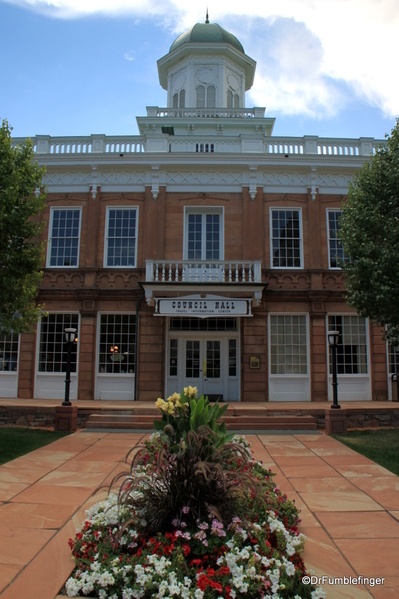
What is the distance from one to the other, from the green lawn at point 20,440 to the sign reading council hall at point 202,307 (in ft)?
18.2

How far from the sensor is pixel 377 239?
11078 millimetres

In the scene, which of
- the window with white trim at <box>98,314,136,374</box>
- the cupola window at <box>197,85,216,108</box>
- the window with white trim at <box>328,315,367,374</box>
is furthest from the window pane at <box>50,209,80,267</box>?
the window with white trim at <box>328,315,367,374</box>

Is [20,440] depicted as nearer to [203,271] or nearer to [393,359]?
[203,271]

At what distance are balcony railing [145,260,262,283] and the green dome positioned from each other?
12839mm

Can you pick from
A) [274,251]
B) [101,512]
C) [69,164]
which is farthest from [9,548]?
[69,164]

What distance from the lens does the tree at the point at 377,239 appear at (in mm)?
10406

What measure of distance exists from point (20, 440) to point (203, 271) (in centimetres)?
806

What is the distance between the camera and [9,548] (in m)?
4.48

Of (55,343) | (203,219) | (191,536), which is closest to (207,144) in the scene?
(203,219)

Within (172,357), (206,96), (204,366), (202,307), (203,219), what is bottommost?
(204,366)

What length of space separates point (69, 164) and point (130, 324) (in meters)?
6.50

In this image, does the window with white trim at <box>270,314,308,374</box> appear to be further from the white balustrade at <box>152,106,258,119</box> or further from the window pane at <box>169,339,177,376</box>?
the white balustrade at <box>152,106,258,119</box>

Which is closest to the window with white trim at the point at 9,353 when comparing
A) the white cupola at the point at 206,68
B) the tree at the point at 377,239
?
the tree at the point at 377,239

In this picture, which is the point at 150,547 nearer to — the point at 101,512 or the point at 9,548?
the point at 101,512
